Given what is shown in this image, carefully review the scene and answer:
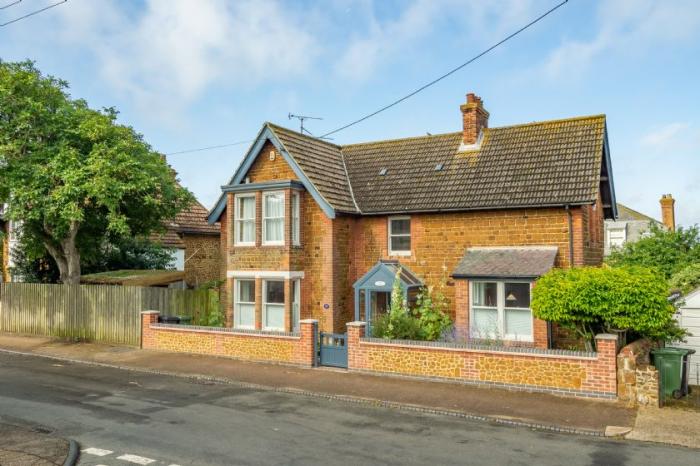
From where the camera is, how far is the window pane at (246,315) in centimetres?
2092

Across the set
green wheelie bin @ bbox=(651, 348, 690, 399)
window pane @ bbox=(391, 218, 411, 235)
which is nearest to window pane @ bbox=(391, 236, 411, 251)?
window pane @ bbox=(391, 218, 411, 235)

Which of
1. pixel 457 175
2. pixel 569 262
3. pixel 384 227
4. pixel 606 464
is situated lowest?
pixel 606 464

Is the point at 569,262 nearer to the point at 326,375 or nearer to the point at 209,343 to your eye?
the point at 326,375

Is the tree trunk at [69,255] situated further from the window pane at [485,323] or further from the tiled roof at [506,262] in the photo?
the window pane at [485,323]

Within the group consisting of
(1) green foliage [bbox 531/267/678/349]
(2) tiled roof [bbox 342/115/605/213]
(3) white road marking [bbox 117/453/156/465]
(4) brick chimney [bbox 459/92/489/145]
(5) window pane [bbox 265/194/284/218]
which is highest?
(4) brick chimney [bbox 459/92/489/145]

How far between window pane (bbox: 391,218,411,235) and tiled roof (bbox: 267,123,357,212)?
1551 millimetres

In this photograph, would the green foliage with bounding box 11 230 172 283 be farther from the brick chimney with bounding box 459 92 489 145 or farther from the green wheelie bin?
the green wheelie bin

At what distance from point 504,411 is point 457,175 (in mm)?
10451

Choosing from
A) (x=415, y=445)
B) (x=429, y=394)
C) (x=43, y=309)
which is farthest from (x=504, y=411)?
(x=43, y=309)

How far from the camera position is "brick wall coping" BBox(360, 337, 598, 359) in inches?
514

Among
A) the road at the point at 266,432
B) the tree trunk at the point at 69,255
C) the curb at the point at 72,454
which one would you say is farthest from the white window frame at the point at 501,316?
the tree trunk at the point at 69,255

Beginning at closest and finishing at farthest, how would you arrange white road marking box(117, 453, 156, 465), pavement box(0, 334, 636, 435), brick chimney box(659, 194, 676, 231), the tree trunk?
white road marking box(117, 453, 156, 465), pavement box(0, 334, 636, 435), the tree trunk, brick chimney box(659, 194, 676, 231)

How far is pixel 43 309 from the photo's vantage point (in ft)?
75.7

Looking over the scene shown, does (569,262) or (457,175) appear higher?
(457,175)
